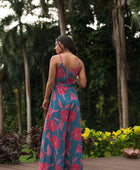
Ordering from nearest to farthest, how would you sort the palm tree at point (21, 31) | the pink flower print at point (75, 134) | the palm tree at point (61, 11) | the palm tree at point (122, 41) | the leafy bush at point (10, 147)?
the pink flower print at point (75, 134)
the leafy bush at point (10, 147)
the palm tree at point (61, 11)
the palm tree at point (122, 41)
the palm tree at point (21, 31)

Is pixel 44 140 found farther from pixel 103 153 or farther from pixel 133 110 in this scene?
pixel 133 110

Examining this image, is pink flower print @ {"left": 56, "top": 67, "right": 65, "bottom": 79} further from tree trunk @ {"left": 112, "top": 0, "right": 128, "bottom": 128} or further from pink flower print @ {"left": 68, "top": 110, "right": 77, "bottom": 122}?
tree trunk @ {"left": 112, "top": 0, "right": 128, "bottom": 128}

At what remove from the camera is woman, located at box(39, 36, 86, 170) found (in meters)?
2.88

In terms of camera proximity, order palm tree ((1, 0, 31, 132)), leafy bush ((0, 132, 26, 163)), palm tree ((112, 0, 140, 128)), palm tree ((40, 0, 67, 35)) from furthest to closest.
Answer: palm tree ((1, 0, 31, 132)) → palm tree ((112, 0, 140, 128)) → palm tree ((40, 0, 67, 35)) → leafy bush ((0, 132, 26, 163))

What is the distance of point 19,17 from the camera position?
15227mm

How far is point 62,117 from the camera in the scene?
2.89 meters

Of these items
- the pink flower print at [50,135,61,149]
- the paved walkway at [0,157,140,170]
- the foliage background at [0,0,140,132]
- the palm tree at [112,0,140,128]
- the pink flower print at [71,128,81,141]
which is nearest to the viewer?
the pink flower print at [50,135,61,149]

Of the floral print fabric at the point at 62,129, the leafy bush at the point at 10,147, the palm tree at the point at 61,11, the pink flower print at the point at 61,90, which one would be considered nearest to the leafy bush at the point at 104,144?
the leafy bush at the point at 10,147

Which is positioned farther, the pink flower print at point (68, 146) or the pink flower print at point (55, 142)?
the pink flower print at point (68, 146)

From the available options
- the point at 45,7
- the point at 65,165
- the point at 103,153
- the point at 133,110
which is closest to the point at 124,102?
the point at 133,110

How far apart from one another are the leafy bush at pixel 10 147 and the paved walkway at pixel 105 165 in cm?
13

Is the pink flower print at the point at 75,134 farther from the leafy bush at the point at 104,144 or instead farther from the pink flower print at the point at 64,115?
the leafy bush at the point at 104,144

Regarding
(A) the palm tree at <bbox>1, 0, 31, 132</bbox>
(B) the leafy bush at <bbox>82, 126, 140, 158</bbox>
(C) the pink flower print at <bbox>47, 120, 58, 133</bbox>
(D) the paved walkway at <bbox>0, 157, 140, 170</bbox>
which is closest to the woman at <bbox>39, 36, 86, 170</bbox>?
(C) the pink flower print at <bbox>47, 120, 58, 133</bbox>

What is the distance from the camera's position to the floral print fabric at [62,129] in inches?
113
